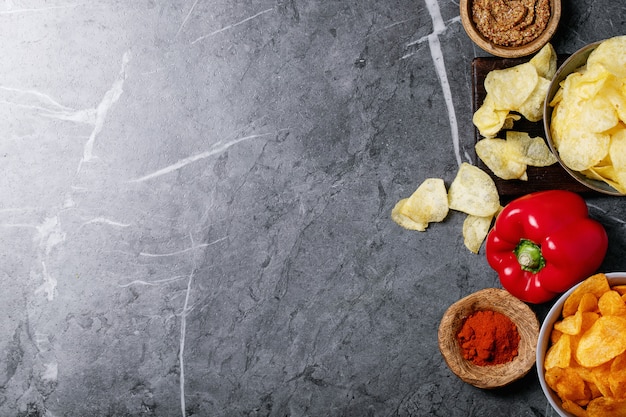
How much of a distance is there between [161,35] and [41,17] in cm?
38

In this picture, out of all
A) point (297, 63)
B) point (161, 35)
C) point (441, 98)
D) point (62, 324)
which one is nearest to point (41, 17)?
point (161, 35)

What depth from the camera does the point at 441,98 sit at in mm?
1947

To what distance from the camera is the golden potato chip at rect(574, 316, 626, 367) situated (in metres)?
1.59

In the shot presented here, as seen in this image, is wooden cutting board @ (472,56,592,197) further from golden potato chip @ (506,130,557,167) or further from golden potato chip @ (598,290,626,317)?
golden potato chip @ (598,290,626,317)

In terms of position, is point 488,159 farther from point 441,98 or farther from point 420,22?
point 420,22

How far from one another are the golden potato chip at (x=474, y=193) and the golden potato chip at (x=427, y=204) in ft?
0.11

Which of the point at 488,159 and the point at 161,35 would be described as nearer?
the point at 488,159

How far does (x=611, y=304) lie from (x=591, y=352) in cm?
13

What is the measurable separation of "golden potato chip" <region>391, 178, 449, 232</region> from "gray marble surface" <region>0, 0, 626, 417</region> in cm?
5

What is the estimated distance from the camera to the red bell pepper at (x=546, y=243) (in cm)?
170

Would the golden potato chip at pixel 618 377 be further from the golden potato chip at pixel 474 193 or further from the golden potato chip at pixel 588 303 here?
the golden potato chip at pixel 474 193

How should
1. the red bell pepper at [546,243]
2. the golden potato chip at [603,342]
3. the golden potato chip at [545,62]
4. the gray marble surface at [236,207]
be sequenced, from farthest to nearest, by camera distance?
the gray marble surface at [236,207] < the golden potato chip at [545,62] < the red bell pepper at [546,243] < the golden potato chip at [603,342]

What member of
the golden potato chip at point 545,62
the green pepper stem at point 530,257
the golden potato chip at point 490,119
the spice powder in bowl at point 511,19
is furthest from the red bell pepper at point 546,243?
the spice powder in bowl at point 511,19

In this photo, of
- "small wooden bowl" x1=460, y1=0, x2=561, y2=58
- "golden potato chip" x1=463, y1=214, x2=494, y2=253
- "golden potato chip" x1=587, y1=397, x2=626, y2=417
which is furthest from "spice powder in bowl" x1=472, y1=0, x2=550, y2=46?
"golden potato chip" x1=587, y1=397, x2=626, y2=417
